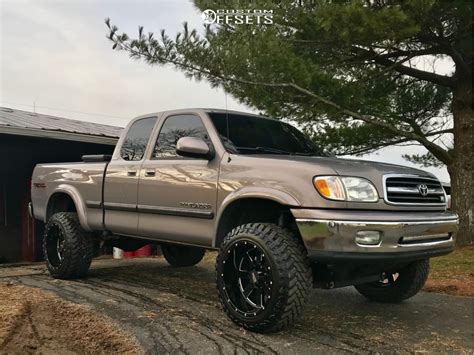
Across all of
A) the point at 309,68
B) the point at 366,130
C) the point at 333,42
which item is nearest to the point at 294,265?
the point at 309,68

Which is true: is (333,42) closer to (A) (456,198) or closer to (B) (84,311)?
(A) (456,198)

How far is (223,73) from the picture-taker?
31.6ft

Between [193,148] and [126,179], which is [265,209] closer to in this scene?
[193,148]

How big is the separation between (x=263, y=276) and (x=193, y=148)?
1.32m

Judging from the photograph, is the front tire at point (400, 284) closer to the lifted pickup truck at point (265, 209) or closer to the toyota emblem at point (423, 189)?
the lifted pickup truck at point (265, 209)

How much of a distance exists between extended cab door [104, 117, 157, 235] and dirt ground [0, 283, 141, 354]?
3.65 feet

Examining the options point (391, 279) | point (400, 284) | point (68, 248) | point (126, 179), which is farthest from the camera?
point (68, 248)

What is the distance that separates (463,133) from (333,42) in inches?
170

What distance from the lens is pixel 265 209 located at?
445 centimetres

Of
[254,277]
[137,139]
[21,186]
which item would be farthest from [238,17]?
[21,186]

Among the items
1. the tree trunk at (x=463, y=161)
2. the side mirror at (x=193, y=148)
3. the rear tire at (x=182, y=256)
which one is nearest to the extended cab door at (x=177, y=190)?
the side mirror at (x=193, y=148)

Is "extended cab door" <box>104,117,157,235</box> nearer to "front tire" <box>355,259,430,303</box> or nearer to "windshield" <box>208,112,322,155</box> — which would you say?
"windshield" <box>208,112,322,155</box>

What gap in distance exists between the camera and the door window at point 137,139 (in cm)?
568

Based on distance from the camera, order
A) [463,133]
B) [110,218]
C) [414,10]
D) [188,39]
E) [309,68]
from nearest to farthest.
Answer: [110,218] → [414,10] → [309,68] → [188,39] → [463,133]
